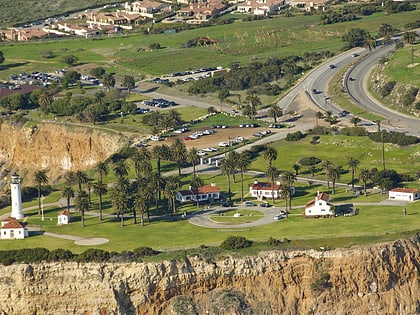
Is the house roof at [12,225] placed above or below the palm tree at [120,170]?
below

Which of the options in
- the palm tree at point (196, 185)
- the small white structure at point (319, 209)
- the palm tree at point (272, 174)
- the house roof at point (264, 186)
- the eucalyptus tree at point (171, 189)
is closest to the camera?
the small white structure at point (319, 209)

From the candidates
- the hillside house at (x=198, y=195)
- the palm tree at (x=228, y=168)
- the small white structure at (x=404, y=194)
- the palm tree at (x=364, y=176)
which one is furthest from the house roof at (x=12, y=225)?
the small white structure at (x=404, y=194)

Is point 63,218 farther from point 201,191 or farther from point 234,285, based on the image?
point 234,285

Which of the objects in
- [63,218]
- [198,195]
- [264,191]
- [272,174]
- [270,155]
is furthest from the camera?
[270,155]

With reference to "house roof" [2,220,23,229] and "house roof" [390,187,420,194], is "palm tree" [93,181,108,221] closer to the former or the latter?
"house roof" [2,220,23,229]

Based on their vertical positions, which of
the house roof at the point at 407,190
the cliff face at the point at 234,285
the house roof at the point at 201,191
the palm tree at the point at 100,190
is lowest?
the cliff face at the point at 234,285

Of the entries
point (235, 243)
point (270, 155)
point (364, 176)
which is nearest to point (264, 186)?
point (270, 155)

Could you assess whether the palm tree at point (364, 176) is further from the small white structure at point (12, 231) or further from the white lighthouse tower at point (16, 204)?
the small white structure at point (12, 231)

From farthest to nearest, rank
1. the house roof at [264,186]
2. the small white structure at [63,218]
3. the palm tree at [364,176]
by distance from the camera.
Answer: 1. the house roof at [264,186]
2. the palm tree at [364,176]
3. the small white structure at [63,218]
